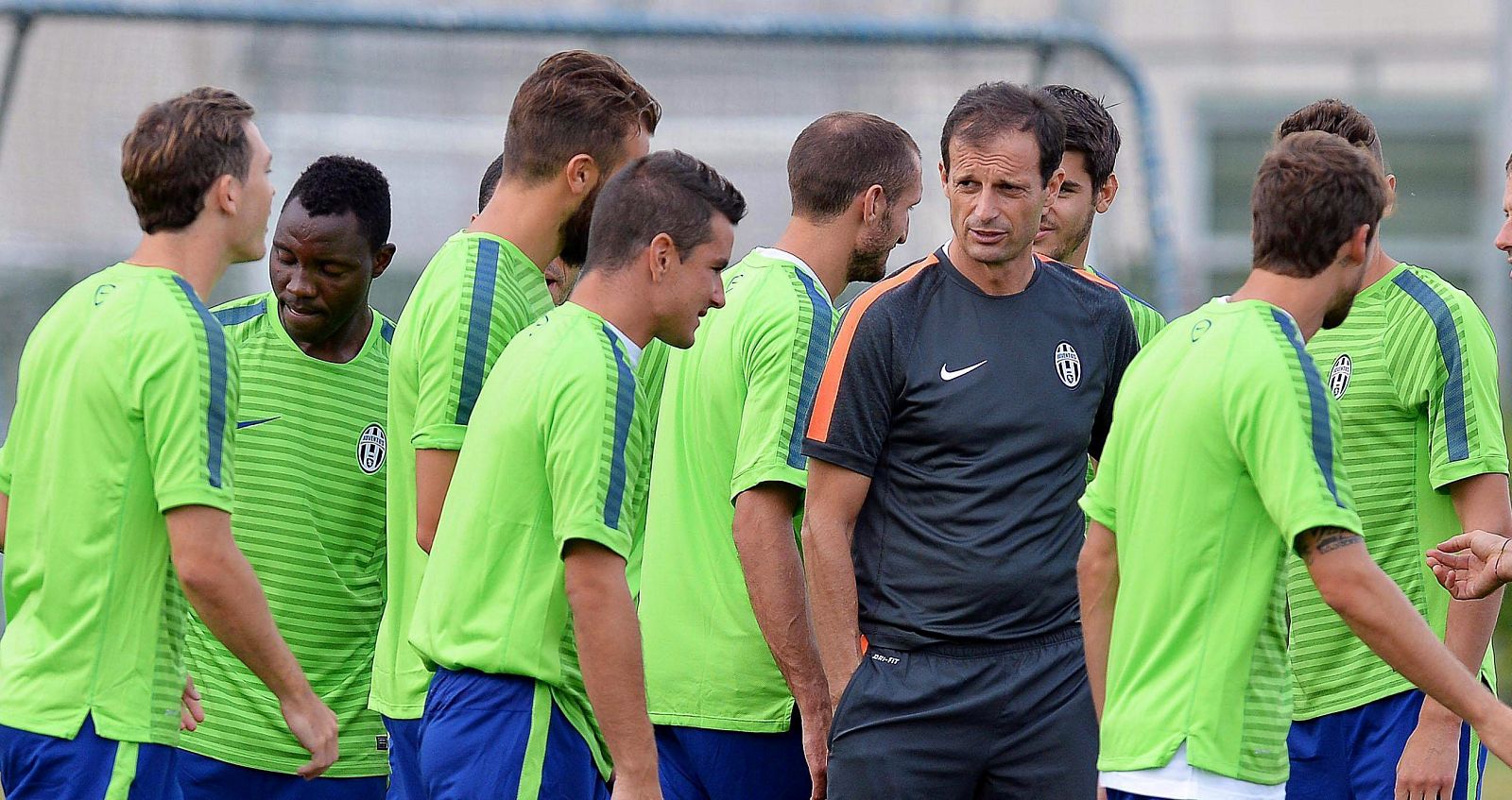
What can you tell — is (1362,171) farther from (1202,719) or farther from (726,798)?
(726,798)

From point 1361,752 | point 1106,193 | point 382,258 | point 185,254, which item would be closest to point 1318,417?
point 1361,752

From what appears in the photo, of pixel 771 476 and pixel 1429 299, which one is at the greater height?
pixel 1429 299

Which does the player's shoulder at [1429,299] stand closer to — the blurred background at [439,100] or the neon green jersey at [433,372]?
the neon green jersey at [433,372]

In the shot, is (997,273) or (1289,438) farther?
(997,273)

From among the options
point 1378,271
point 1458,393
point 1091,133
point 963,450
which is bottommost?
point 963,450

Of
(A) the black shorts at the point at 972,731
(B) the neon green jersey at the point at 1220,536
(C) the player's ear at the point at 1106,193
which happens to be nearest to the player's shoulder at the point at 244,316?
(A) the black shorts at the point at 972,731

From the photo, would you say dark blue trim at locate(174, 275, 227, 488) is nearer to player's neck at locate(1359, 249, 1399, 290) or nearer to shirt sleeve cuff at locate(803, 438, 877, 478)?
shirt sleeve cuff at locate(803, 438, 877, 478)

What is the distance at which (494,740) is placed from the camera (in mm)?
3912

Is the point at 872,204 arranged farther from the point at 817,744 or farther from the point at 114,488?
the point at 114,488

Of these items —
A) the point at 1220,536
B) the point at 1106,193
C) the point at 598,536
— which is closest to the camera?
the point at 1220,536

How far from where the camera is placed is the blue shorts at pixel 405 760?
175 inches

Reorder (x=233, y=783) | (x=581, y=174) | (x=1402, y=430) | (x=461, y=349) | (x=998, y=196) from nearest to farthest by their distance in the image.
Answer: (x=461, y=349)
(x=998, y=196)
(x=581, y=174)
(x=1402, y=430)
(x=233, y=783)

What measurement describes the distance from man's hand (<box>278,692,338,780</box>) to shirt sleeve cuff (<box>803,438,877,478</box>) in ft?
4.38

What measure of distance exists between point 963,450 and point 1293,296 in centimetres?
105
